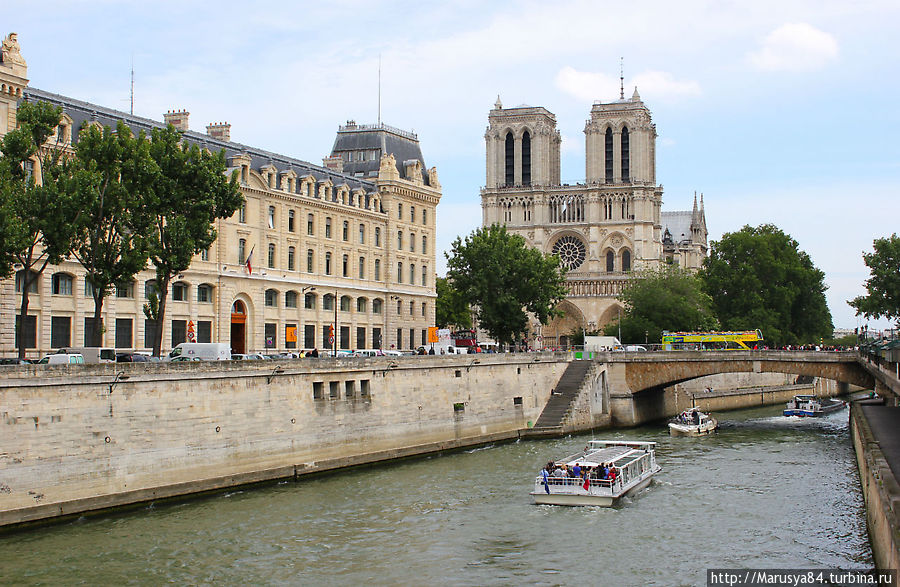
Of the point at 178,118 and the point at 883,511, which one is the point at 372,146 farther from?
the point at 883,511

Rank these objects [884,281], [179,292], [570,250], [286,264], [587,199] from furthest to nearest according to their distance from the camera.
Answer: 1. [570,250]
2. [587,199]
3. [884,281]
4. [286,264]
5. [179,292]

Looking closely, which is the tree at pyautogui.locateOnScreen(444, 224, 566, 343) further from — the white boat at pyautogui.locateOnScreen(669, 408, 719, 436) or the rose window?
the rose window

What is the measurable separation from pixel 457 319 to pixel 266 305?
57.0 metres

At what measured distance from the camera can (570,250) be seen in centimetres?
16875

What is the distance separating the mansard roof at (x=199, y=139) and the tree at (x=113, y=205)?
3.45m

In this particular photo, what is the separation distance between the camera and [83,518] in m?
37.9

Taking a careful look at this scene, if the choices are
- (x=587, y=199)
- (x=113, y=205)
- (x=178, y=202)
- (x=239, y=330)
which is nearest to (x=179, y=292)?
(x=239, y=330)

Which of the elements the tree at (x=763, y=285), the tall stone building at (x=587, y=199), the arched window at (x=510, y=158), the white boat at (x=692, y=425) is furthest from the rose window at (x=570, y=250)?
the white boat at (x=692, y=425)

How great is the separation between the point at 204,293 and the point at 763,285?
75.6 m

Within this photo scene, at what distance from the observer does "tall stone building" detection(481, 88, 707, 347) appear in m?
162

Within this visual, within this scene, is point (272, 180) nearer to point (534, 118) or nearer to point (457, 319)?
point (457, 319)

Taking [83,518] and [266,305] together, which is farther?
[266,305]

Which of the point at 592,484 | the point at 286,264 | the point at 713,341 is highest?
the point at 286,264

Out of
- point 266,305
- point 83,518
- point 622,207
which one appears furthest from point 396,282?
point 622,207
